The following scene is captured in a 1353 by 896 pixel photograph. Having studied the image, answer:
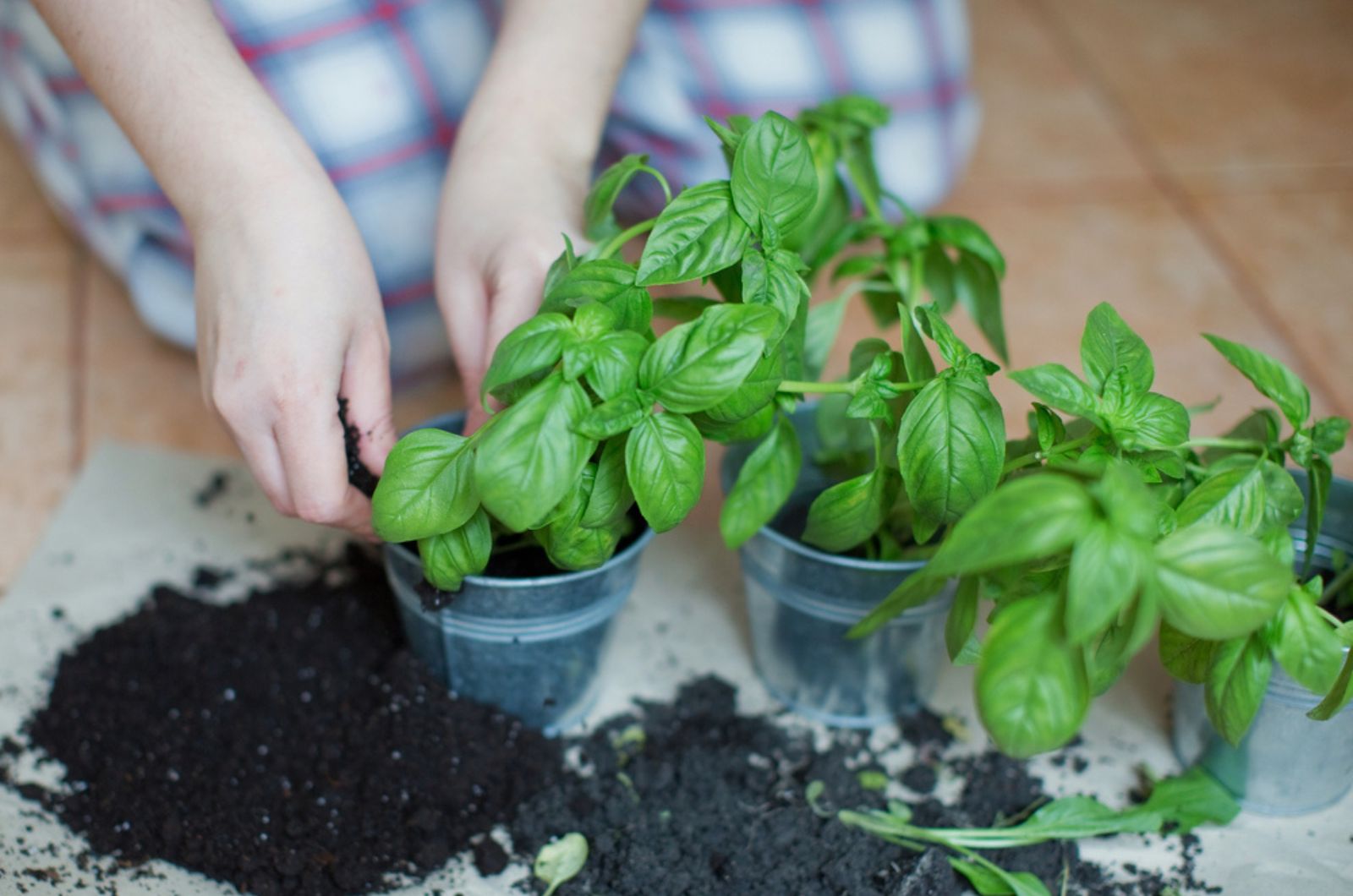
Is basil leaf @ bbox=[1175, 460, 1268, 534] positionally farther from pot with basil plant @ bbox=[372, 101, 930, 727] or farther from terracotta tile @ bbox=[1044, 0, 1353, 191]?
terracotta tile @ bbox=[1044, 0, 1353, 191]

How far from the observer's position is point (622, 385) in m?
0.75

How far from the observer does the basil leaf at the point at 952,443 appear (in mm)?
758

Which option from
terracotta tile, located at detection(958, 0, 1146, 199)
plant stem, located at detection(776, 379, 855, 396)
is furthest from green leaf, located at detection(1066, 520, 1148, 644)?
terracotta tile, located at detection(958, 0, 1146, 199)

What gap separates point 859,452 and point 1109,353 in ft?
0.79

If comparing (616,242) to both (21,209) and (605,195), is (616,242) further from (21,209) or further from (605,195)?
(21,209)

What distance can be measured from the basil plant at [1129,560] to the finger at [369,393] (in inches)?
14.2

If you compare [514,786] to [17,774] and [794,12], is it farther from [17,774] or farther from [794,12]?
[794,12]

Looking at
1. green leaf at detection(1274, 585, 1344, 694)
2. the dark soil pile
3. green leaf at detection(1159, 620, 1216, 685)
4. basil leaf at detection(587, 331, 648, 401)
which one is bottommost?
the dark soil pile

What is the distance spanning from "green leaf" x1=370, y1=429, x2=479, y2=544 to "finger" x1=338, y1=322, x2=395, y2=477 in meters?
0.13

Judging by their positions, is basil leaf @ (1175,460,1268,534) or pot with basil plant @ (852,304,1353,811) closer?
pot with basil plant @ (852,304,1353,811)

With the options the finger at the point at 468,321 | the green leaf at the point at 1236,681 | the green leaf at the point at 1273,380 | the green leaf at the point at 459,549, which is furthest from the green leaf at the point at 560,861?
the green leaf at the point at 1273,380

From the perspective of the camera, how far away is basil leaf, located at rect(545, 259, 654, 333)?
77 centimetres

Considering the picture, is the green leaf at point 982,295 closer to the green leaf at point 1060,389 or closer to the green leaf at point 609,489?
Result: the green leaf at point 1060,389

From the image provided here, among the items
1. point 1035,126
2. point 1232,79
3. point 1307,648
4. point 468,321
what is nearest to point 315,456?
point 468,321
